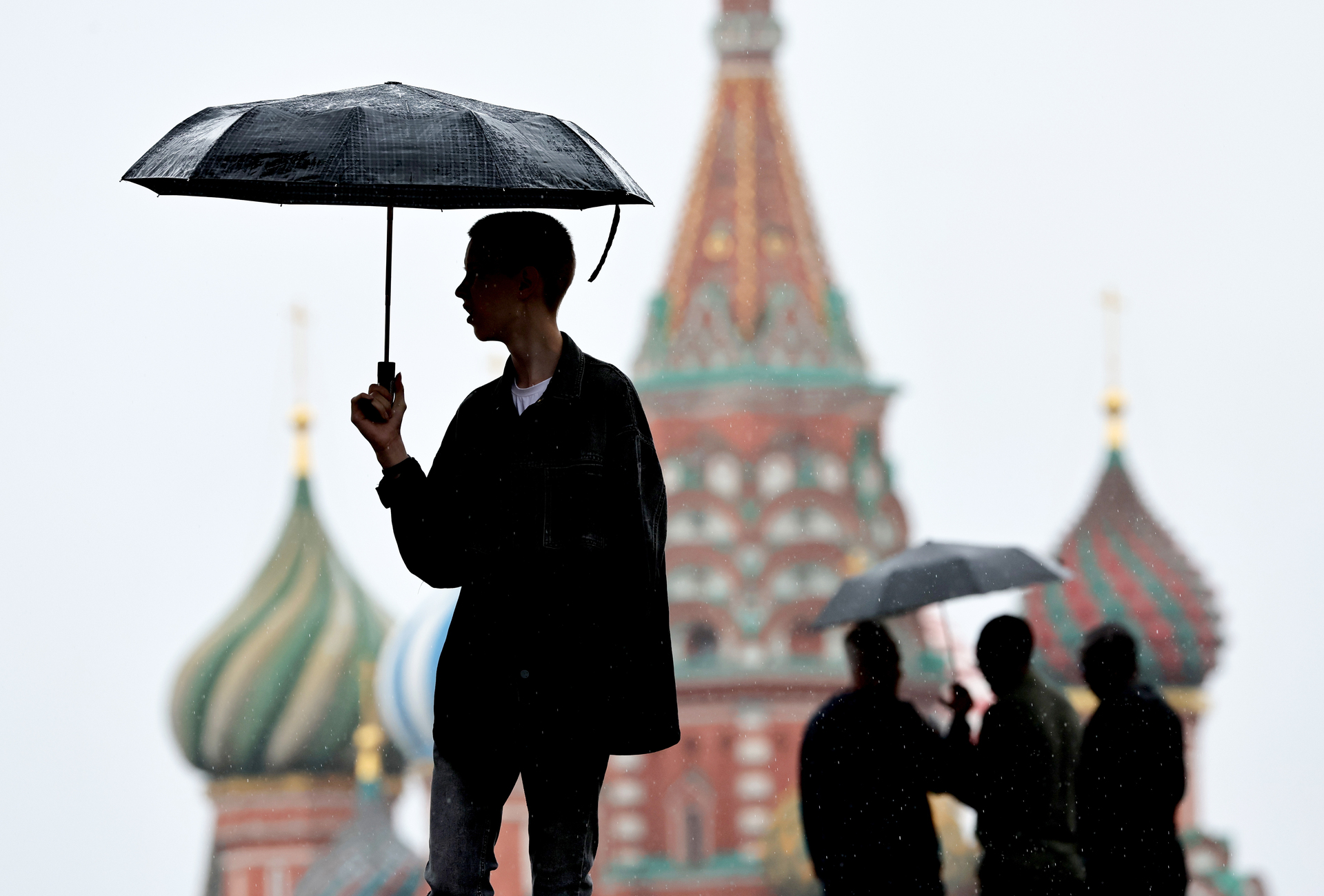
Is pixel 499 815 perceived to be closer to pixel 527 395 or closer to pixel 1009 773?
pixel 527 395

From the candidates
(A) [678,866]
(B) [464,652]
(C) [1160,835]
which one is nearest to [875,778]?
(C) [1160,835]

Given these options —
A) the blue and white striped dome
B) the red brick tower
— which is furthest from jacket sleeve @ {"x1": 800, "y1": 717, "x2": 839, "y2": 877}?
the red brick tower

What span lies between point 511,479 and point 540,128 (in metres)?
0.59

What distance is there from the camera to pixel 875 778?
576 centimetres

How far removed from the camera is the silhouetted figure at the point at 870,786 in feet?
18.8

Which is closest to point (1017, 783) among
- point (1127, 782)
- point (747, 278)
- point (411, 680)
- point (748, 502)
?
point (1127, 782)

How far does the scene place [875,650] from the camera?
5.76 meters

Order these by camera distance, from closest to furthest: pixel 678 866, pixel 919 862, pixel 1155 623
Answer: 1. pixel 919 862
2. pixel 1155 623
3. pixel 678 866

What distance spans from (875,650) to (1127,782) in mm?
599

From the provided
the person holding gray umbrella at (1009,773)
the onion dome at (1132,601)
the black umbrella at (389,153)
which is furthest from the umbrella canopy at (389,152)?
the onion dome at (1132,601)

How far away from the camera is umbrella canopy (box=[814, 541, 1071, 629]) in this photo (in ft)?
24.8

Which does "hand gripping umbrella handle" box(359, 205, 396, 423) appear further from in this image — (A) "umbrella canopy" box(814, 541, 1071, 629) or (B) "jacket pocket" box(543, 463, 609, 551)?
(A) "umbrella canopy" box(814, 541, 1071, 629)

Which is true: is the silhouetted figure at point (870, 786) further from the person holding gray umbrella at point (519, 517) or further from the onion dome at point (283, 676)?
the onion dome at point (283, 676)

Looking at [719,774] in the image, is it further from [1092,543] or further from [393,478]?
[393,478]
